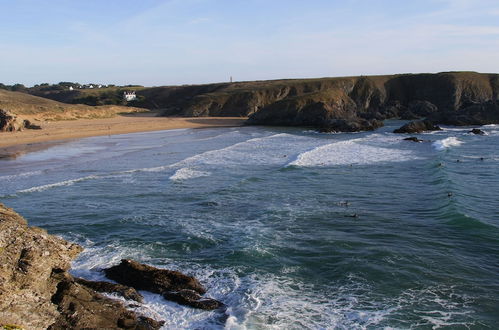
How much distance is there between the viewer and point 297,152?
36.3 metres

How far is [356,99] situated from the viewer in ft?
275

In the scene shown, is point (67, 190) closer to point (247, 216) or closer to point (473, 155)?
point (247, 216)

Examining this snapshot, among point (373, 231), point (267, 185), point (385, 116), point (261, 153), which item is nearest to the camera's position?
point (373, 231)

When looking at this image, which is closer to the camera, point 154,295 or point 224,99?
point 154,295

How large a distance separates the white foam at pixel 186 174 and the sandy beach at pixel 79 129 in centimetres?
1669

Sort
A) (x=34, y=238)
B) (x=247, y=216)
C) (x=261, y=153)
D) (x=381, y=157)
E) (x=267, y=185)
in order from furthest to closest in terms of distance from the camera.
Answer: (x=261, y=153)
(x=381, y=157)
(x=267, y=185)
(x=247, y=216)
(x=34, y=238)

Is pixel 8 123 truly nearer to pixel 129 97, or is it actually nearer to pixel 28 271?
pixel 28 271

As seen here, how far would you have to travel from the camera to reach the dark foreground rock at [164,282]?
10195 millimetres

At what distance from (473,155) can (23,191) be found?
30.6 meters

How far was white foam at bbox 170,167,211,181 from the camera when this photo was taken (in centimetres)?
2541

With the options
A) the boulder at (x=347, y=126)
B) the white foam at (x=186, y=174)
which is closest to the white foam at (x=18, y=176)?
the white foam at (x=186, y=174)

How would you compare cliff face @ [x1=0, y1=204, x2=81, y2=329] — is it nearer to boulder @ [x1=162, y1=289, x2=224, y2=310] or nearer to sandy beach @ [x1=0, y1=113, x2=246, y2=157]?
boulder @ [x1=162, y1=289, x2=224, y2=310]

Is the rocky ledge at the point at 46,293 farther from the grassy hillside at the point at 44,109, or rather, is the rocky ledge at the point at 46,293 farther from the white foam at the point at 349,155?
the grassy hillside at the point at 44,109

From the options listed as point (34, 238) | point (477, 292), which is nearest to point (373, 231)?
point (477, 292)
